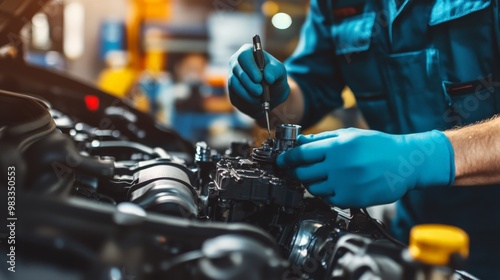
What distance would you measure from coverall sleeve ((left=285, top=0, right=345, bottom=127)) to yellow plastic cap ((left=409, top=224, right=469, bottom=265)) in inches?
47.4

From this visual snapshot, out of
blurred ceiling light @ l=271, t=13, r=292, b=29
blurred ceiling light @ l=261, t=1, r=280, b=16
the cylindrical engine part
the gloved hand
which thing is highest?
blurred ceiling light @ l=261, t=1, r=280, b=16

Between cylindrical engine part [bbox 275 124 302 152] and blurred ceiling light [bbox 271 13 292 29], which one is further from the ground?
blurred ceiling light [bbox 271 13 292 29]

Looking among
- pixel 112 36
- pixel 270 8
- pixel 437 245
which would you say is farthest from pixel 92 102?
pixel 112 36

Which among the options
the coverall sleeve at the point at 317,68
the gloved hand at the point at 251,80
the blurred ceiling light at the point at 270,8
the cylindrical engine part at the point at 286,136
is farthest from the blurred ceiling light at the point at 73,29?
the cylindrical engine part at the point at 286,136

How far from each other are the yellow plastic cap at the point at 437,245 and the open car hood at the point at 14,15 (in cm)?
115

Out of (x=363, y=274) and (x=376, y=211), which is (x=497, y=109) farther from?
(x=376, y=211)

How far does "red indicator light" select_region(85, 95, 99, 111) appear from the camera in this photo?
5.54ft

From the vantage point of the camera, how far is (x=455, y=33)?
4.17ft

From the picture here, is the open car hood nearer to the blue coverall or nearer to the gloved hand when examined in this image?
the gloved hand

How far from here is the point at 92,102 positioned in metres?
1.69

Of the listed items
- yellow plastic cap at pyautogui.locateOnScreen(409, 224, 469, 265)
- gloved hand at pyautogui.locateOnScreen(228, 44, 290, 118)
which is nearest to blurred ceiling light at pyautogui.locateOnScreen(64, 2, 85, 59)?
gloved hand at pyautogui.locateOnScreen(228, 44, 290, 118)

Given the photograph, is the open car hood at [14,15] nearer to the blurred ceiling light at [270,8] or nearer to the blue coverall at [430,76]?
the blue coverall at [430,76]

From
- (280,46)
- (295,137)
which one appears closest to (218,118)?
(280,46)

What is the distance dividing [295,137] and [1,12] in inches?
33.5
